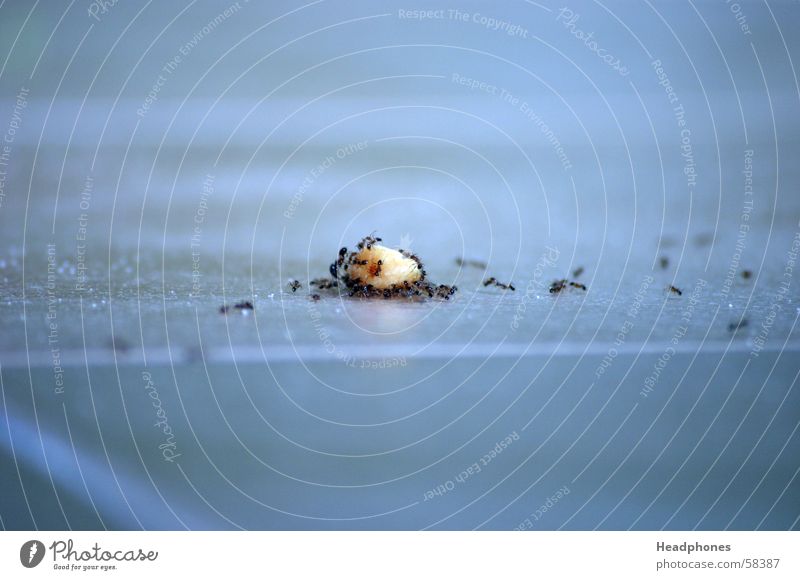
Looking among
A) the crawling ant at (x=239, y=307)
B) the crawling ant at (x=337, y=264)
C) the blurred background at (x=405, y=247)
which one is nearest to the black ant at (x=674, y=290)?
the blurred background at (x=405, y=247)

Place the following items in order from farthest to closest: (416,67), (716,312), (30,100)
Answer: (416,67) → (30,100) → (716,312)

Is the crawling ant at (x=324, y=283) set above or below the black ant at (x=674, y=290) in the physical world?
below

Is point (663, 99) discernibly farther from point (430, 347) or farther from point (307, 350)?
point (307, 350)

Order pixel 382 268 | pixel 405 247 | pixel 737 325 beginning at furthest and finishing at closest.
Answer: pixel 405 247 < pixel 382 268 < pixel 737 325

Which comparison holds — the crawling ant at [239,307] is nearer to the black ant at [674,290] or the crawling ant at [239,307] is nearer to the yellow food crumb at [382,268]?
the yellow food crumb at [382,268]

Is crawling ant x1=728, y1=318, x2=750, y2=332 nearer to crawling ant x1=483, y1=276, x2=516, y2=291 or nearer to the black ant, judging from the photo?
the black ant

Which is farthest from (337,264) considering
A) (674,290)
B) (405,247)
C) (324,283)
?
(674,290)

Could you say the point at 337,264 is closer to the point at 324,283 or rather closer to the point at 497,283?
the point at 324,283

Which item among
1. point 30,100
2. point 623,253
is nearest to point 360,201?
point 623,253
